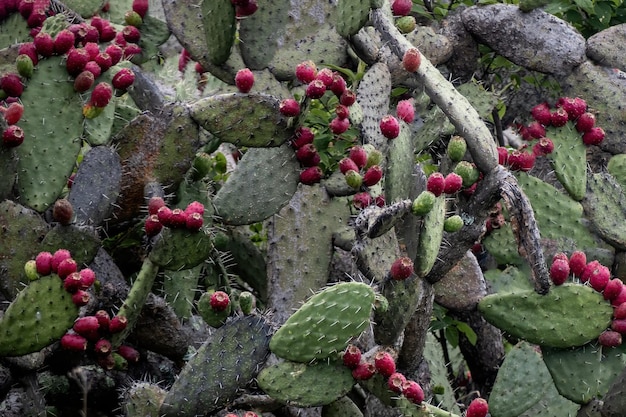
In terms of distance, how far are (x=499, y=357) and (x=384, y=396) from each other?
45.0 inches

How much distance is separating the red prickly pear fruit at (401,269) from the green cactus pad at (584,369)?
0.56 metres

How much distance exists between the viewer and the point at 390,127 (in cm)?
319

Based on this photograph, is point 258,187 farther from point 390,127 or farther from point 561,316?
point 561,316

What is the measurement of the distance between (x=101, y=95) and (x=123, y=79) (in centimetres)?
18

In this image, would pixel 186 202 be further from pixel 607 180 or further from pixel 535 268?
pixel 607 180

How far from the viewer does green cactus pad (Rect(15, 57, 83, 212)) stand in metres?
3.16

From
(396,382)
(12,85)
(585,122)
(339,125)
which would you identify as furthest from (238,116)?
(585,122)

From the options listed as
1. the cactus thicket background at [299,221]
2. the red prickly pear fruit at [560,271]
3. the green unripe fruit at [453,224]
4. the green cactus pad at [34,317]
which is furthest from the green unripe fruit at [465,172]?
the green cactus pad at [34,317]

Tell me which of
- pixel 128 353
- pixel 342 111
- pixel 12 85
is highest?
pixel 12 85

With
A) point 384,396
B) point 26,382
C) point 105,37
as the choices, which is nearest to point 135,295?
point 26,382

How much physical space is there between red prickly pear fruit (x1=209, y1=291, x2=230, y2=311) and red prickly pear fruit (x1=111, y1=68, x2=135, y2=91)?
2.68ft

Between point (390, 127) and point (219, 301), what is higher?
point (390, 127)

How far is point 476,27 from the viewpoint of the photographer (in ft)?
13.5

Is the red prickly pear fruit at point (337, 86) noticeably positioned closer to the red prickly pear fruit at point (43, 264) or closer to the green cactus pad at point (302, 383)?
the green cactus pad at point (302, 383)
